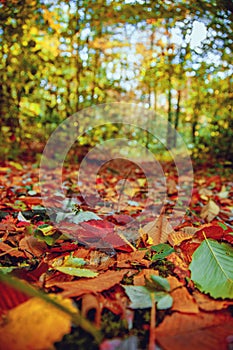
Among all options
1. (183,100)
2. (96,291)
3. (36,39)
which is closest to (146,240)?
(96,291)

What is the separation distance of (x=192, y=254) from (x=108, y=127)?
3.55 metres

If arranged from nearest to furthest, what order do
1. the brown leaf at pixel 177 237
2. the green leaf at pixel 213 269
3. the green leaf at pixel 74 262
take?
1. the green leaf at pixel 213 269
2. the green leaf at pixel 74 262
3. the brown leaf at pixel 177 237

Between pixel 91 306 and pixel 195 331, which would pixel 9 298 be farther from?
pixel 195 331

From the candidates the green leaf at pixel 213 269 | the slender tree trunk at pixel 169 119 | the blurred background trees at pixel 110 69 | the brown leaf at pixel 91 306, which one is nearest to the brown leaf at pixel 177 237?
the green leaf at pixel 213 269

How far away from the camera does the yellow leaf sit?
22.1 inches

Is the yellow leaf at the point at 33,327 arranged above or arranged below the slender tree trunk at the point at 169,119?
below

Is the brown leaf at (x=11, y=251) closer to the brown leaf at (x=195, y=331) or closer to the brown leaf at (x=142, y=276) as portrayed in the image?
the brown leaf at (x=142, y=276)

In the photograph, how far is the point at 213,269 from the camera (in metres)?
0.91

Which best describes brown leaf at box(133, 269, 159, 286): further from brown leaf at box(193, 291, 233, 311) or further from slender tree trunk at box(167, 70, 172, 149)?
slender tree trunk at box(167, 70, 172, 149)

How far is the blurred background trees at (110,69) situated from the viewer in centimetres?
311

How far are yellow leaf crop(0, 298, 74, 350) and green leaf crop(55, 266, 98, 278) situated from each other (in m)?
0.24

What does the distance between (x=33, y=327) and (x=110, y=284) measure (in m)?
0.28

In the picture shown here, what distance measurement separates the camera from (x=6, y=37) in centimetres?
284

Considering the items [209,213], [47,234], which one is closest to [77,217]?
[47,234]
